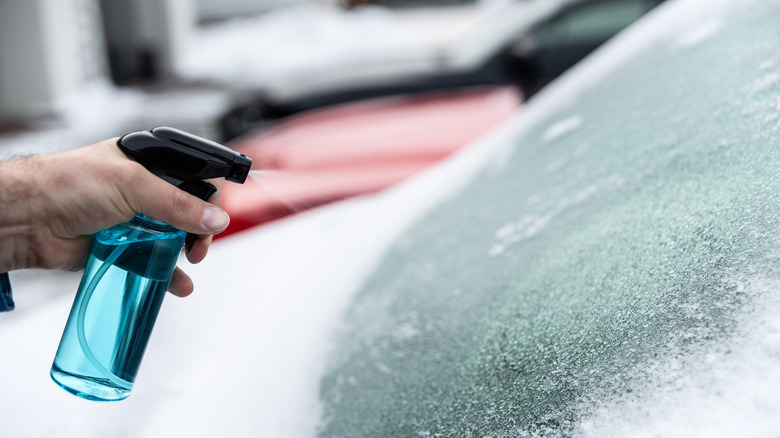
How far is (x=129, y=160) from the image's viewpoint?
2.72 feet

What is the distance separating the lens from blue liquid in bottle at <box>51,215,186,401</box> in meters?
0.86

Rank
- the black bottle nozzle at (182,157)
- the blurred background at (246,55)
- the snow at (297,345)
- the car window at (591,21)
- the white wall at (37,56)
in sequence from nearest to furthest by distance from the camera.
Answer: the snow at (297,345)
the black bottle nozzle at (182,157)
the car window at (591,21)
the blurred background at (246,55)
the white wall at (37,56)

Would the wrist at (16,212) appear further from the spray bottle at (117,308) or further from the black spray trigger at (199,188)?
the black spray trigger at (199,188)

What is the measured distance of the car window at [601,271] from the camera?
675mm

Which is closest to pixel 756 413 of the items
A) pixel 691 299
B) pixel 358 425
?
pixel 691 299

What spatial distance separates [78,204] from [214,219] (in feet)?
0.53

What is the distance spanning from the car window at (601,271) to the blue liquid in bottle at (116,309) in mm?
247

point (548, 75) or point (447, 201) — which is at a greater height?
point (447, 201)

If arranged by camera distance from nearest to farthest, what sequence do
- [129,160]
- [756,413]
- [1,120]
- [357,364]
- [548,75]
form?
[756,413], [129,160], [357,364], [548,75], [1,120]

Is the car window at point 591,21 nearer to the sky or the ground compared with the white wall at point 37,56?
nearer to the sky

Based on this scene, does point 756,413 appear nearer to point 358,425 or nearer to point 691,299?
point 691,299

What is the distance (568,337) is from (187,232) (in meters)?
0.45

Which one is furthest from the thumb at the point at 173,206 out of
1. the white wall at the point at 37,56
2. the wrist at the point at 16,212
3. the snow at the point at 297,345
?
the white wall at the point at 37,56

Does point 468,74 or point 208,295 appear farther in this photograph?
point 468,74
